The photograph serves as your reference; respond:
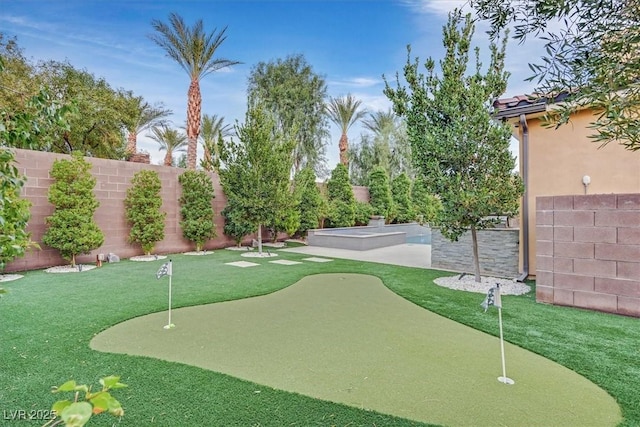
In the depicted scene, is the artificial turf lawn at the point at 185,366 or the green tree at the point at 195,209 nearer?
the artificial turf lawn at the point at 185,366

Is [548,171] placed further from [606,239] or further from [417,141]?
[417,141]

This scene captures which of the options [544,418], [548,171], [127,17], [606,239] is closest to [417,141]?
[548,171]

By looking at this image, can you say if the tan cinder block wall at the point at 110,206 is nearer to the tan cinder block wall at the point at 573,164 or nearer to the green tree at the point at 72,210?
the green tree at the point at 72,210

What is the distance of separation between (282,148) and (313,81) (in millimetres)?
12587

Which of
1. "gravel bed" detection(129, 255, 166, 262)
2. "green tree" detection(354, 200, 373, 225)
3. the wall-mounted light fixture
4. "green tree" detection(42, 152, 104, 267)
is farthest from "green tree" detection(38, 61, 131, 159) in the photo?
the wall-mounted light fixture

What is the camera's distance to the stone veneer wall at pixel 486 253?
7.95 m

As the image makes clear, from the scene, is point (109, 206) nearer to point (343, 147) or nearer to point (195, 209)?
point (195, 209)

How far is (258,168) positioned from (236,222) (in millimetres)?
2162

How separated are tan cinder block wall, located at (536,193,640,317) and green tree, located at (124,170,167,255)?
1043 centimetres

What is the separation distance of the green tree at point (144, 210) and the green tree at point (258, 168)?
2319 millimetres

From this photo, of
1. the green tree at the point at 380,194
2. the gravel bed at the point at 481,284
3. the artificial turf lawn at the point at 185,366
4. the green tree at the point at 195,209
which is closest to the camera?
the artificial turf lawn at the point at 185,366

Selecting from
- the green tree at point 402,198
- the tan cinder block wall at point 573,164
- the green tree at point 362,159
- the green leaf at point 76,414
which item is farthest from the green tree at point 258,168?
the green tree at point 362,159

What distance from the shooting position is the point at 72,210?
8.80 metres

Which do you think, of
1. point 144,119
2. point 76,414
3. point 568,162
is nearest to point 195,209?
point 568,162
